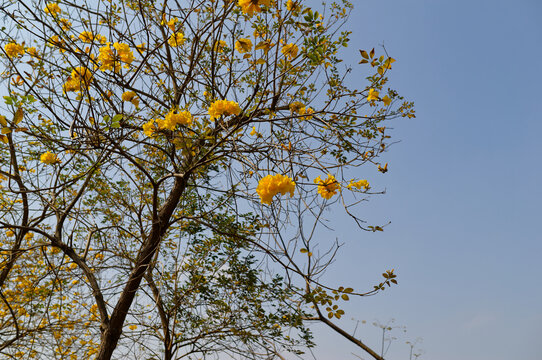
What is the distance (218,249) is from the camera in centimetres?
344

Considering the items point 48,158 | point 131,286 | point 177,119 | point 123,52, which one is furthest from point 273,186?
point 131,286

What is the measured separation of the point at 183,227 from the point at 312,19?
232 cm

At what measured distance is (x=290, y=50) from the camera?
216 cm

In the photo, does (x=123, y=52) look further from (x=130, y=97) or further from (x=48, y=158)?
(x=48, y=158)

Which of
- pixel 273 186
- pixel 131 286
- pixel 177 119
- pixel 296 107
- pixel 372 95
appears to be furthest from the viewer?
pixel 131 286

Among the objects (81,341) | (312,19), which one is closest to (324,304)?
(312,19)

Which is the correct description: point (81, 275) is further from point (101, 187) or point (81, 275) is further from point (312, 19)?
point (312, 19)

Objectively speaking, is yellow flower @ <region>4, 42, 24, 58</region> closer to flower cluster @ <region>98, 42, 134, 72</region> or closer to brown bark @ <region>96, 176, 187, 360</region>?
flower cluster @ <region>98, 42, 134, 72</region>

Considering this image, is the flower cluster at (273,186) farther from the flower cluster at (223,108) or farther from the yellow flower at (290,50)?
the yellow flower at (290,50)

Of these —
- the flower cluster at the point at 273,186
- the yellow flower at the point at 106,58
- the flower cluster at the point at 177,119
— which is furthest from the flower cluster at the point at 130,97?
the flower cluster at the point at 273,186

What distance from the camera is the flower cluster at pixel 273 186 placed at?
4.89 feet

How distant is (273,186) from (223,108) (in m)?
0.51

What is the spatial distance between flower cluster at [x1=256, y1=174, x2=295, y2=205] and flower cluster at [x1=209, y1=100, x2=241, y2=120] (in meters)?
0.44

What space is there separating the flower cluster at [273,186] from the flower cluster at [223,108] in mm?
443
